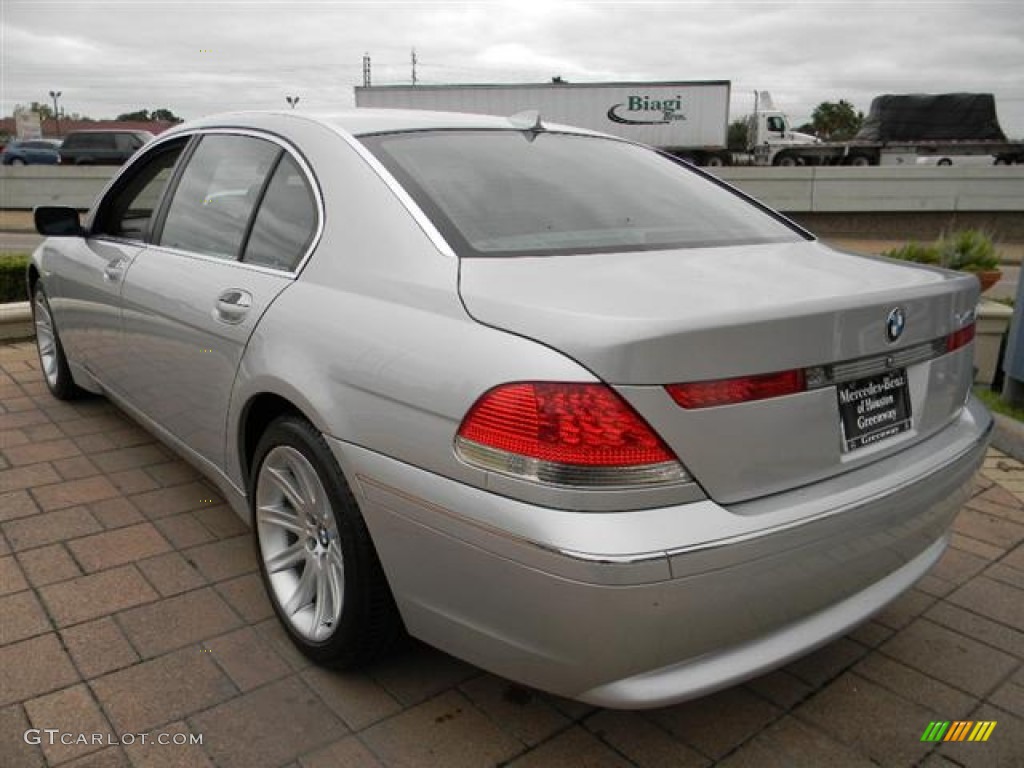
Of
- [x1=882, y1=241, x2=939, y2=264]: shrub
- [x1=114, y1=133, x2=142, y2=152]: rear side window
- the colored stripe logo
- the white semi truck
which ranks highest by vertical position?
the white semi truck

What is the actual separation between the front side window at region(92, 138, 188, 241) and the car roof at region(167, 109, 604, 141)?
0.40m

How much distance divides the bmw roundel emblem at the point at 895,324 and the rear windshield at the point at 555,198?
62 centimetres

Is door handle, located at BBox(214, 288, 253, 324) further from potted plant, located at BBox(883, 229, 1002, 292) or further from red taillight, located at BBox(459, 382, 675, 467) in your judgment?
potted plant, located at BBox(883, 229, 1002, 292)

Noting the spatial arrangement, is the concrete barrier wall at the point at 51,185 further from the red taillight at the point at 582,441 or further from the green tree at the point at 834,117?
the green tree at the point at 834,117

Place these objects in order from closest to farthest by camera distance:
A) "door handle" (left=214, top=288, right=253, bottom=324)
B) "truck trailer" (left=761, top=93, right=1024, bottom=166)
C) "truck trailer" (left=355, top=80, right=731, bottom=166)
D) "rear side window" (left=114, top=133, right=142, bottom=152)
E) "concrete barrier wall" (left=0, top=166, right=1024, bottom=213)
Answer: "door handle" (left=214, top=288, right=253, bottom=324)
"concrete barrier wall" (left=0, top=166, right=1024, bottom=213)
"rear side window" (left=114, top=133, right=142, bottom=152)
"truck trailer" (left=355, top=80, right=731, bottom=166)
"truck trailer" (left=761, top=93, right=1024, bottom=166)

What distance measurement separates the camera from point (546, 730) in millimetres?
2293

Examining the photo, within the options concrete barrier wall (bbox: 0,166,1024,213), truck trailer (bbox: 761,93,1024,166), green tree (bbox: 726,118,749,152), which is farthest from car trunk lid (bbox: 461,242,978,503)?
green tree (bbox: 726,118,749,152)

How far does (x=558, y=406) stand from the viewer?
69.8 inches

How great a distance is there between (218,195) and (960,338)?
2.52m

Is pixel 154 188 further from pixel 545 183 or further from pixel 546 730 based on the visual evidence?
pixel 546 730

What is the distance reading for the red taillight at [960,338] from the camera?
2371mm

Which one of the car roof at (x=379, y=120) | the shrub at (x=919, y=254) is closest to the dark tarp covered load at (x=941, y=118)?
the shrub at (x=919, y=254)

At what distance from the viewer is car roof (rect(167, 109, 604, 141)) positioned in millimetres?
2775

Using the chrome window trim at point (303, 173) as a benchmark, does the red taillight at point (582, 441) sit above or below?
below
